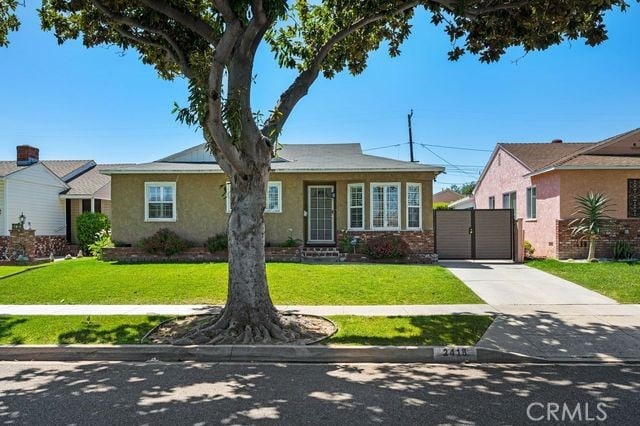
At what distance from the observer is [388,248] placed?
15.5 metres

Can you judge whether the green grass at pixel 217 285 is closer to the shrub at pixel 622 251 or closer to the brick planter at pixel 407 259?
the brick planter at pixel 407 259

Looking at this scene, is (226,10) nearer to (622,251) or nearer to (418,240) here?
(418,240)

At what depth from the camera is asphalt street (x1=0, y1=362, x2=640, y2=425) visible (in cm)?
423

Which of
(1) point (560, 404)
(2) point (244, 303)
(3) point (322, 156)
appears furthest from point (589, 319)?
(3) point (322, 156)

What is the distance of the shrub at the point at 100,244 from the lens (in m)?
17.1

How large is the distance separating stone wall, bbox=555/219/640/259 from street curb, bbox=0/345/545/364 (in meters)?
11.7

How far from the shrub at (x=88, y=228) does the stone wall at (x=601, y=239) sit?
62.9 ft

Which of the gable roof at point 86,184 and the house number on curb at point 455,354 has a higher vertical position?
the gable roof at point 86,184

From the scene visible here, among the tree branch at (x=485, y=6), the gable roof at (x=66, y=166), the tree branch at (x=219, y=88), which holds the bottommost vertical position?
the tree branch at (x=219, y=88)

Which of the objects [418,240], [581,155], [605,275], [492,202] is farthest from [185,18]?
[492,202]

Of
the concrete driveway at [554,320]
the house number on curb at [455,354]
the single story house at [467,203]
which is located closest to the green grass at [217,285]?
the concrete driveway at [554,320]

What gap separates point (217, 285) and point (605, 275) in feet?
34.4

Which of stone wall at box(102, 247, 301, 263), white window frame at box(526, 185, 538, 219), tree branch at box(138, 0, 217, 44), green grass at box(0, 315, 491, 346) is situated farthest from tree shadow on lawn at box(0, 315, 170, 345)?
white window frame at box(526, 185, 538, 219)

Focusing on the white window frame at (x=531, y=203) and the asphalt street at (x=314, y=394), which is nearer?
the asphalt street at (x=314, y=394)
